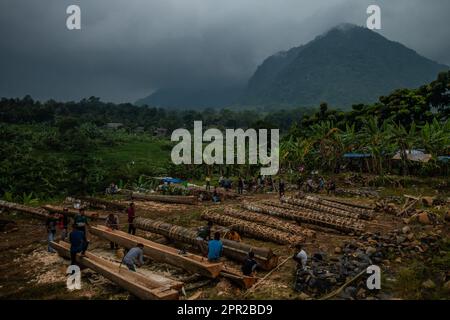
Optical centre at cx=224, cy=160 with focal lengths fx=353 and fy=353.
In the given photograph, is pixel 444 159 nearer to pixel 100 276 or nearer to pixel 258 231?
pixel 258 231

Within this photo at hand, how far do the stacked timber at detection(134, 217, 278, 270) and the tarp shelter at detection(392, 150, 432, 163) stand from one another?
Answer: 59.1 ft

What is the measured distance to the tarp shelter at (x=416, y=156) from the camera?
22.7 m

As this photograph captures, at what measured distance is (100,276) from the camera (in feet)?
28.1

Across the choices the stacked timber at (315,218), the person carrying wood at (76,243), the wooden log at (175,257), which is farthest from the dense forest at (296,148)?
the person carrying wood at (76,243)

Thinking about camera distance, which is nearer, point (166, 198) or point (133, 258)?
point (133, 258)

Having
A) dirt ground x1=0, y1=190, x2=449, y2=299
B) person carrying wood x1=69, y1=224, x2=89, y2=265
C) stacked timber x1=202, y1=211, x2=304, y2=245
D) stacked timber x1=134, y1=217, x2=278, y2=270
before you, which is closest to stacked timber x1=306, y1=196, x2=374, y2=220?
dirt ground x1=0, y1=190, x2=449, y2=299

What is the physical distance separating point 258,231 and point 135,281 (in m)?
4.70

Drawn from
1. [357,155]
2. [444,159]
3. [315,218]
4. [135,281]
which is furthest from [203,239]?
[444,159]

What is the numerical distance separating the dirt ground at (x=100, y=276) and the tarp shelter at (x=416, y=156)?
36.2ft

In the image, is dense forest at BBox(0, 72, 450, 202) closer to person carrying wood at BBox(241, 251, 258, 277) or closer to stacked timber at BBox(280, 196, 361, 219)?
stacked timber at BBox(280, 196, 361, 219)

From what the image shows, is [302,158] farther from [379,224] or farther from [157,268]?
[157,268]

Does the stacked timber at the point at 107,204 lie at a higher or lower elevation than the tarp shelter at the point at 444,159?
lower

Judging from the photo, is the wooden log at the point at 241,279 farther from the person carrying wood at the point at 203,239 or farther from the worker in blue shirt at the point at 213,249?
the person carrying wood at the point at 203,239

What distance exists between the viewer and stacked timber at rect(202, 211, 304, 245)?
34.4ft
